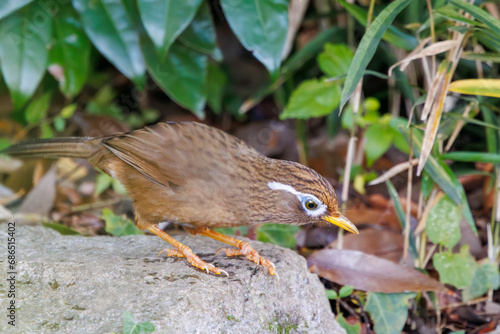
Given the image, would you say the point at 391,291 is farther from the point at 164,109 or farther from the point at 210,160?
the point at 164,109

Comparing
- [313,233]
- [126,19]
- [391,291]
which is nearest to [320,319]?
[391,291]

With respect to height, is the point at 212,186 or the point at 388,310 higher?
the point at 212,186

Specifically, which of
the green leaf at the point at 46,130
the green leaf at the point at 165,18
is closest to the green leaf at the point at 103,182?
the green leaf at the point at 46,130

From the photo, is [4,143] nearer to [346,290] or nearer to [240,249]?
[240,249]

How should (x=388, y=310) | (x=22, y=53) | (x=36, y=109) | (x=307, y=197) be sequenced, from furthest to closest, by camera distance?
(x=36, y=109)
(x=22, y=53)
(x=388, y=310)
(x=307, y=197)

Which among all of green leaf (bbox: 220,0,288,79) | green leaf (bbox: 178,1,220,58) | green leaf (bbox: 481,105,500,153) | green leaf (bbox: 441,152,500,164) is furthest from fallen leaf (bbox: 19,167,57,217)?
green leaf (bbox: 481,105,500,153)

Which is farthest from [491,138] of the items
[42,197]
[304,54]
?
[42,197]
